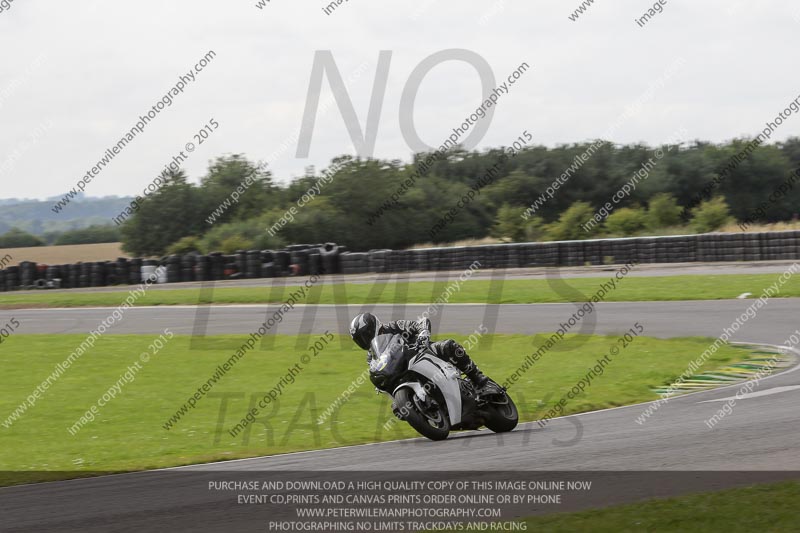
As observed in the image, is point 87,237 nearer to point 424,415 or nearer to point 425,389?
point 424,415

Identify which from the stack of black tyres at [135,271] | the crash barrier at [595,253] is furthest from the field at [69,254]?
the crash barrier at [595,253]

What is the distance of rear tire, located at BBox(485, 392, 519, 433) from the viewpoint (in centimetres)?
1010

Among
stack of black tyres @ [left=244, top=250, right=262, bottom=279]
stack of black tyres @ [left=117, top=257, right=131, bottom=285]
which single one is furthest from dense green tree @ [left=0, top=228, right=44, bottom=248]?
stack of black tyres @ [left=244, top=250, right=262, bottom=279]

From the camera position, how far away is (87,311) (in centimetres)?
3059

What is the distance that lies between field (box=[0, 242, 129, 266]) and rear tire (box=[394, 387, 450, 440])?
51.9 metres

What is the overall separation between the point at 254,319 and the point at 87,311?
828cm

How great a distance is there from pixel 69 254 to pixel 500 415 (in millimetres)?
61290

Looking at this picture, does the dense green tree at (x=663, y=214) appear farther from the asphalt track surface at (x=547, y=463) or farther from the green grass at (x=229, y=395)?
the asphalt track surface at (x=547, y=463)

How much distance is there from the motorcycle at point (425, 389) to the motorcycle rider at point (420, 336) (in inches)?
2.9

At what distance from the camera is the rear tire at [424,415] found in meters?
9.55

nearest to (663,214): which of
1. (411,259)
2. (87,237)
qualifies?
(411,259)
